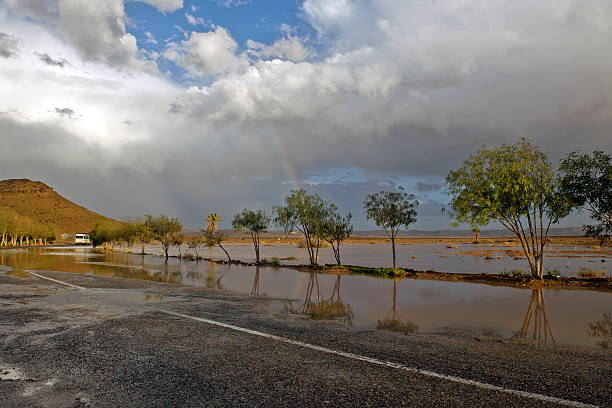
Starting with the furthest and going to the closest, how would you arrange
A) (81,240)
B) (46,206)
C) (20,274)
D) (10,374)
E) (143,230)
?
(46,206)
(81,240)
(143,230)
(20,274)
(10,374)

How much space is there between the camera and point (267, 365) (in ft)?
22.7

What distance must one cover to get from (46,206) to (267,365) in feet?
678

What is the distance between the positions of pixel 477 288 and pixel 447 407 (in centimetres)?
2122

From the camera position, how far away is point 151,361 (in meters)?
7.15

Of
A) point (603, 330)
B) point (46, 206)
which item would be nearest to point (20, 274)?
point (603, 330)

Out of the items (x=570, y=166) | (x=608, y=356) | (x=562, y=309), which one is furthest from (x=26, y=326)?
(x=570, y=166)

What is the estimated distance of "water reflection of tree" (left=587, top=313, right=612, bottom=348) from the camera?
10320 mm

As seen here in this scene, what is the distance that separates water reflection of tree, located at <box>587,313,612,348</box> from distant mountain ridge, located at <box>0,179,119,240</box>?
174679mm

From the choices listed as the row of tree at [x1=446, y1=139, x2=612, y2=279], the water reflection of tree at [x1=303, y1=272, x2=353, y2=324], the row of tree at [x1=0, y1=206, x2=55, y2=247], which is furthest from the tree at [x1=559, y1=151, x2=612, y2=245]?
the row of tree at [x1=0, y1=206, x2=55, y2=247]

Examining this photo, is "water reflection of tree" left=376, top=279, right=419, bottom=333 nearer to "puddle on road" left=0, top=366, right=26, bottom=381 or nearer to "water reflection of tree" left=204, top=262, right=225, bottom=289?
"puddle on road" left=0, top=366, right=26, bottom=381

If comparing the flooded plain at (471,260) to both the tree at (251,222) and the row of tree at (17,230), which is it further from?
the row of tree at (17,230)

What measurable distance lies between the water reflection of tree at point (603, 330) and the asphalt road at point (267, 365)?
192 centimetres

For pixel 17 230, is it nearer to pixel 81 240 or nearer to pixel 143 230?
pixel 81 240

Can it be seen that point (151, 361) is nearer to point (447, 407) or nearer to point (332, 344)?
point (332, 344)
